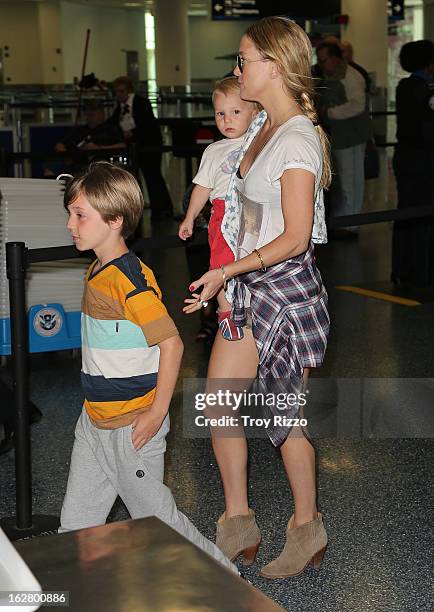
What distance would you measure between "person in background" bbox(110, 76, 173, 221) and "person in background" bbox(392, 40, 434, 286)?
199 inches

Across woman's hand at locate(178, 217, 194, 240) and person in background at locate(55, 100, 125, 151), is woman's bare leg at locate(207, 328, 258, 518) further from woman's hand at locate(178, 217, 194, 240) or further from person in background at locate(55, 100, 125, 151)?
person in background at locate(55, 100, 125, 151)

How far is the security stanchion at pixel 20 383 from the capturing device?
325 centimetres

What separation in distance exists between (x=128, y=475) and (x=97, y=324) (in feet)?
1.42

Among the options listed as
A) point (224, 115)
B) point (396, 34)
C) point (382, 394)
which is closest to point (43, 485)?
point (224, 115)

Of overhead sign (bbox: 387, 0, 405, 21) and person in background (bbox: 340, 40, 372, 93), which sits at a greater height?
overhead sign (bbox: 387, 0, 405, 21)

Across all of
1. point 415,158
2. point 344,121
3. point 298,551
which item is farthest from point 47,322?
point 344,121

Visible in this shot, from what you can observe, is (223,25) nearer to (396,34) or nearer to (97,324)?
(396,34)

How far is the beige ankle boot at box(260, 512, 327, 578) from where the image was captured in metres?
3.21

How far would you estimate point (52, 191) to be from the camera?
19.4ft

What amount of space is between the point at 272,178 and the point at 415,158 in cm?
534

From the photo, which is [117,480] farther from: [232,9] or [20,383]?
[232,9]

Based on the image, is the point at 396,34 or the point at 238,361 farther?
the point at 396,34

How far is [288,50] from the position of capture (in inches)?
113

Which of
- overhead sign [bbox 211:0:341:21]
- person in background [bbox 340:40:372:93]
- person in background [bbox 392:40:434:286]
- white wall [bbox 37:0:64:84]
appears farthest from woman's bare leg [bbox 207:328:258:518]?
white wall [bbox 37:0:64:84]
